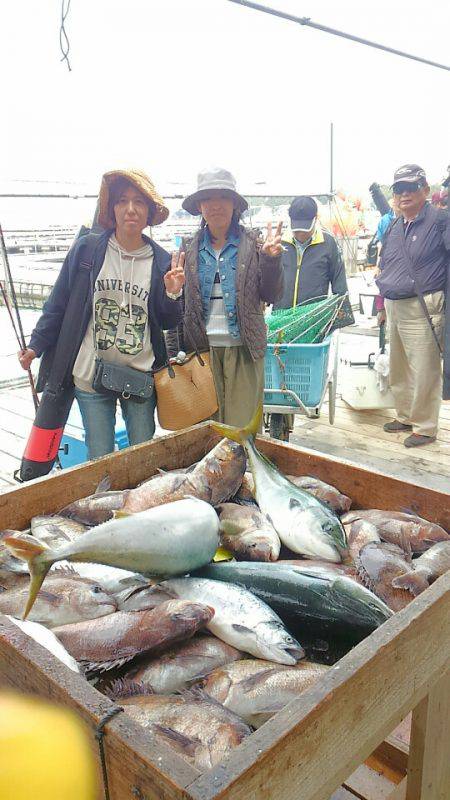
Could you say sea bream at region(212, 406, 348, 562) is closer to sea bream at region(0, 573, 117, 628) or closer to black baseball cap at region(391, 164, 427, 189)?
sea bream at region(0, 573, 117, 628)

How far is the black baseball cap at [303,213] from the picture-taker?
194 inches

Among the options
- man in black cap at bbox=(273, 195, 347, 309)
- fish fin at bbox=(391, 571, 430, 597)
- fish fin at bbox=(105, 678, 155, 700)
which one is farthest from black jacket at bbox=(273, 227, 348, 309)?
fish fin at bbox=(105, 678, 155, 700)

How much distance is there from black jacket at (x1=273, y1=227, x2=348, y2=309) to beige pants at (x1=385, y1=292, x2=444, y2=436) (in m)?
0.67

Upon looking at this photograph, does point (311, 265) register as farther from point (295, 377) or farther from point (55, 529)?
point (55, 529)

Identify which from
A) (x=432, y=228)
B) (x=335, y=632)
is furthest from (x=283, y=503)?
(x=432, y=228)

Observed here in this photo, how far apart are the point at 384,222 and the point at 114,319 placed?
598 centimetres

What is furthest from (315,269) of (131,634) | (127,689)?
(127,689)

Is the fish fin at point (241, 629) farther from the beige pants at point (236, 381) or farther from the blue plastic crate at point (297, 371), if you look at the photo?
the blue plastic crate at point (297, 371)

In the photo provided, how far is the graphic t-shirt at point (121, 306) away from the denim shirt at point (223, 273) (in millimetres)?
691

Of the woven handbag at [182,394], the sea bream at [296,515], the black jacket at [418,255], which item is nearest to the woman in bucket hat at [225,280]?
the woven handbag at [182,394]

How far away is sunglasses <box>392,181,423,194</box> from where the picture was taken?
190 inches

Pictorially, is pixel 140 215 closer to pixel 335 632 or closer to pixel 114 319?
pixel 114 319

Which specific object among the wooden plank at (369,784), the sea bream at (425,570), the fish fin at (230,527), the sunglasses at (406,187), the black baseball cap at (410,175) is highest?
the black baseball cap at (410,175)

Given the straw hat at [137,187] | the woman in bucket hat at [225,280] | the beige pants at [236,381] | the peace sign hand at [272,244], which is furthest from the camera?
the beige pants at [236,381]
